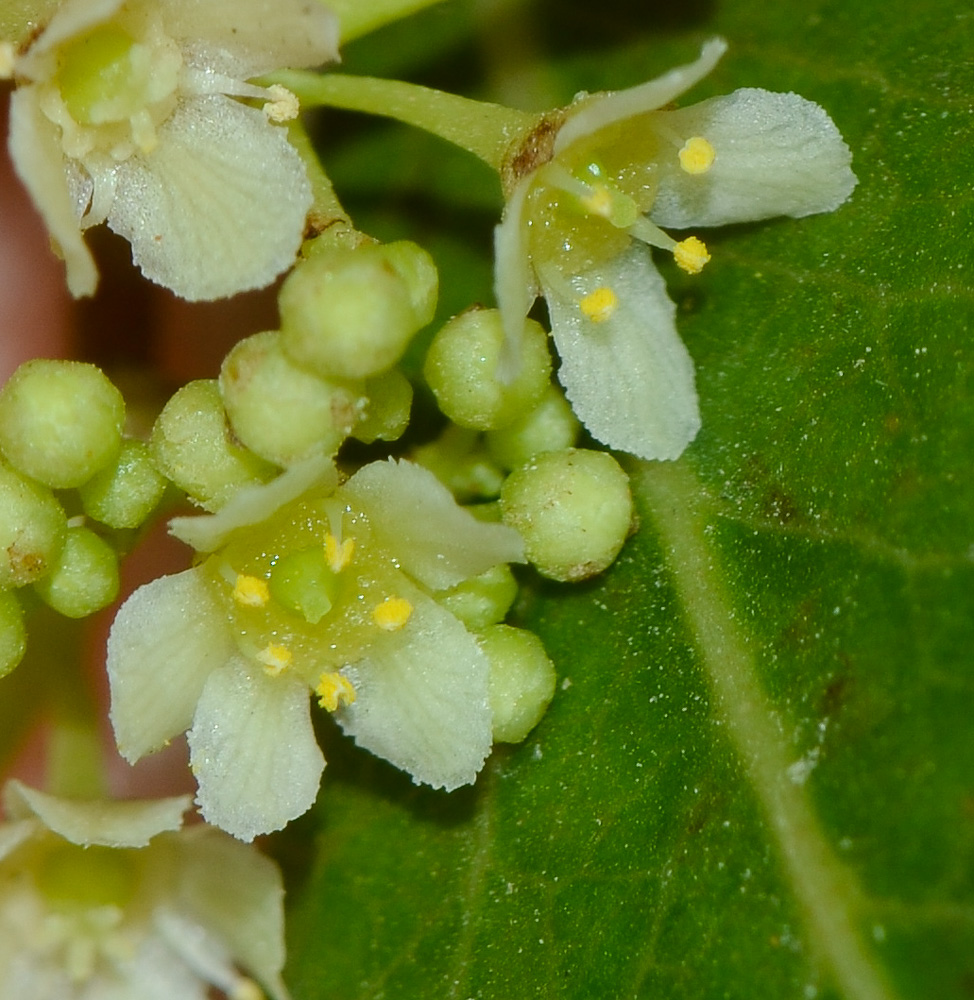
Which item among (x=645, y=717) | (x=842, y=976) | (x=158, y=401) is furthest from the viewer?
(x=158, y=401)

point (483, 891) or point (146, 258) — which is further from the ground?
point (146, 258)

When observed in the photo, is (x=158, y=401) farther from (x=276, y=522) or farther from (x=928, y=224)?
(x=928, y=224)

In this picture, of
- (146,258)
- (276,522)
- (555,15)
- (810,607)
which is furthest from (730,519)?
(555,15)

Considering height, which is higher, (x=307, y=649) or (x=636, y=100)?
(x=636, y=100)

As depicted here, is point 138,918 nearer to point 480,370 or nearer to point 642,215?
point 480,370

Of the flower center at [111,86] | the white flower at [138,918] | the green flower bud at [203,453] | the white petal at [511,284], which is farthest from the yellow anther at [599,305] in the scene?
the white flower at [138,918]

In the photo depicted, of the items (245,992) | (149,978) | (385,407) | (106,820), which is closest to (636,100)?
(385,407)

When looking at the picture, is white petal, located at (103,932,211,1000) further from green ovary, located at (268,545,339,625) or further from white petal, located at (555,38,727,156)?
white petal, located at (555,38,727,156)
